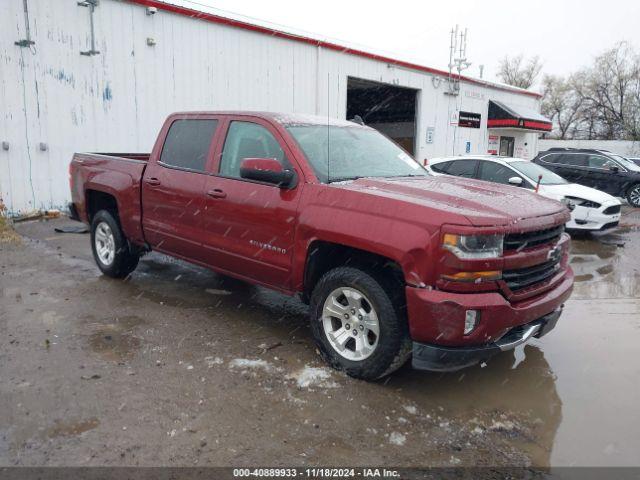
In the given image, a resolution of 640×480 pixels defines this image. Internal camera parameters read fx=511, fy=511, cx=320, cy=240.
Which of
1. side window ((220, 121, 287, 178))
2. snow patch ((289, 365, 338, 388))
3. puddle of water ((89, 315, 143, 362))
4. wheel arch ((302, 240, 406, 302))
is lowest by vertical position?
puddle of water ((89, 315, 143, 362))

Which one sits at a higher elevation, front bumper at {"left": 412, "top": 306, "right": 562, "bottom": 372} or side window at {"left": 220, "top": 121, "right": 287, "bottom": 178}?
side window at {"left": 220, "top": 121, "right": 287, "bottom": 178}

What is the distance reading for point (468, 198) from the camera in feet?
11.8

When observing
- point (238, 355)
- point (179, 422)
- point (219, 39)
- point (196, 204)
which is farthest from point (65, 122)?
point (179, 422)

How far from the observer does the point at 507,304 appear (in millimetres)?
3209

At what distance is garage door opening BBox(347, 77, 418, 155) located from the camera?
20.1m

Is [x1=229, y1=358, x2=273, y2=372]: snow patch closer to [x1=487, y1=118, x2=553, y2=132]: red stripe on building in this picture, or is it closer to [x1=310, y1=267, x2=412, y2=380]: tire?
[x1=310, y1=267, x2=412, y2=380]: tire

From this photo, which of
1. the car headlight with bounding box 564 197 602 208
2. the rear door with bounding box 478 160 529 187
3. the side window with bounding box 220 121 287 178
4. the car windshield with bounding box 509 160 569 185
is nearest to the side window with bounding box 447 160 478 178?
the rear door with bounding box 478 160 529 187

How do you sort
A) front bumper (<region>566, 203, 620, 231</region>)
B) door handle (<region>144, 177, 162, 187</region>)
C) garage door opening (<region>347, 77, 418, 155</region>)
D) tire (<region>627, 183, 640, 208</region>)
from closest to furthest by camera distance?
door handle (<region>144, 177, 162, 187</region>), front bumper (<region>566, 203, 620, 231</region>), tire (<region>627, 183, 640, 208</region>), garage door opening (<region>347, 77, 418, 155</region>)

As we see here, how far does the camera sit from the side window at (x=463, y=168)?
34.3 ft

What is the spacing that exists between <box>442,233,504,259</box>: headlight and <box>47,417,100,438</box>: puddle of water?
239 centimetres

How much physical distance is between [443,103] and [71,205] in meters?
16.9

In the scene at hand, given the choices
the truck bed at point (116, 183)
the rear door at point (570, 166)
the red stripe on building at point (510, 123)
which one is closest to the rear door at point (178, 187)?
the truck bed at point (116, 183)

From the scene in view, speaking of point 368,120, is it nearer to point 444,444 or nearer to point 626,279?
point 626,279

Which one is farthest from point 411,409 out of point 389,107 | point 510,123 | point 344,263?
point 510,123
